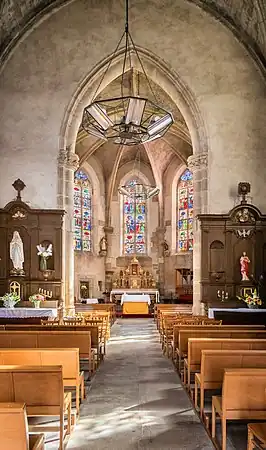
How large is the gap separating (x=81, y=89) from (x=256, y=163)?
691cm

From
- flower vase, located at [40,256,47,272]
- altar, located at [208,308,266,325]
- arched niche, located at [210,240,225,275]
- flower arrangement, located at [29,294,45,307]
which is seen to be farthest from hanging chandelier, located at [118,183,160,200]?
altar, located at [208,308,266,325]

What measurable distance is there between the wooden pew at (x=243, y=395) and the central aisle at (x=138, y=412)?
21.4 inches

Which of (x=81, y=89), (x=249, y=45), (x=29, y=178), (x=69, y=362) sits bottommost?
(x=69, y=362)

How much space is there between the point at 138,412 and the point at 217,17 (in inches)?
Answer: 648

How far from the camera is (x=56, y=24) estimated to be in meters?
19.6

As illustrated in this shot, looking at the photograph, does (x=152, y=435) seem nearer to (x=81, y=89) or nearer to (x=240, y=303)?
(x=240, y=303)

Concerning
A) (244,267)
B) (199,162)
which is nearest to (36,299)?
(244,267)

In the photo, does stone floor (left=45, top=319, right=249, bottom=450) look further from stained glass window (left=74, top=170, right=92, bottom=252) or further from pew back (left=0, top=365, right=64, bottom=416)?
stained glass window (left=74, top=170, right=92, bottom=252)

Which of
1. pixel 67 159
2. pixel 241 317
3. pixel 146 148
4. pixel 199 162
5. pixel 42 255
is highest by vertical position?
pixel 146 148

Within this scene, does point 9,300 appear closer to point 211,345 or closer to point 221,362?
point 211,345

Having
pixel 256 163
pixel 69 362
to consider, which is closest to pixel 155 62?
pixel 256 163

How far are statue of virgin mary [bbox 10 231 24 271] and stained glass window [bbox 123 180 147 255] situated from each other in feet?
45.1

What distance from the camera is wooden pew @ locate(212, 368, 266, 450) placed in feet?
17.5

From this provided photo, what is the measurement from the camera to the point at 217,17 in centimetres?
1969
